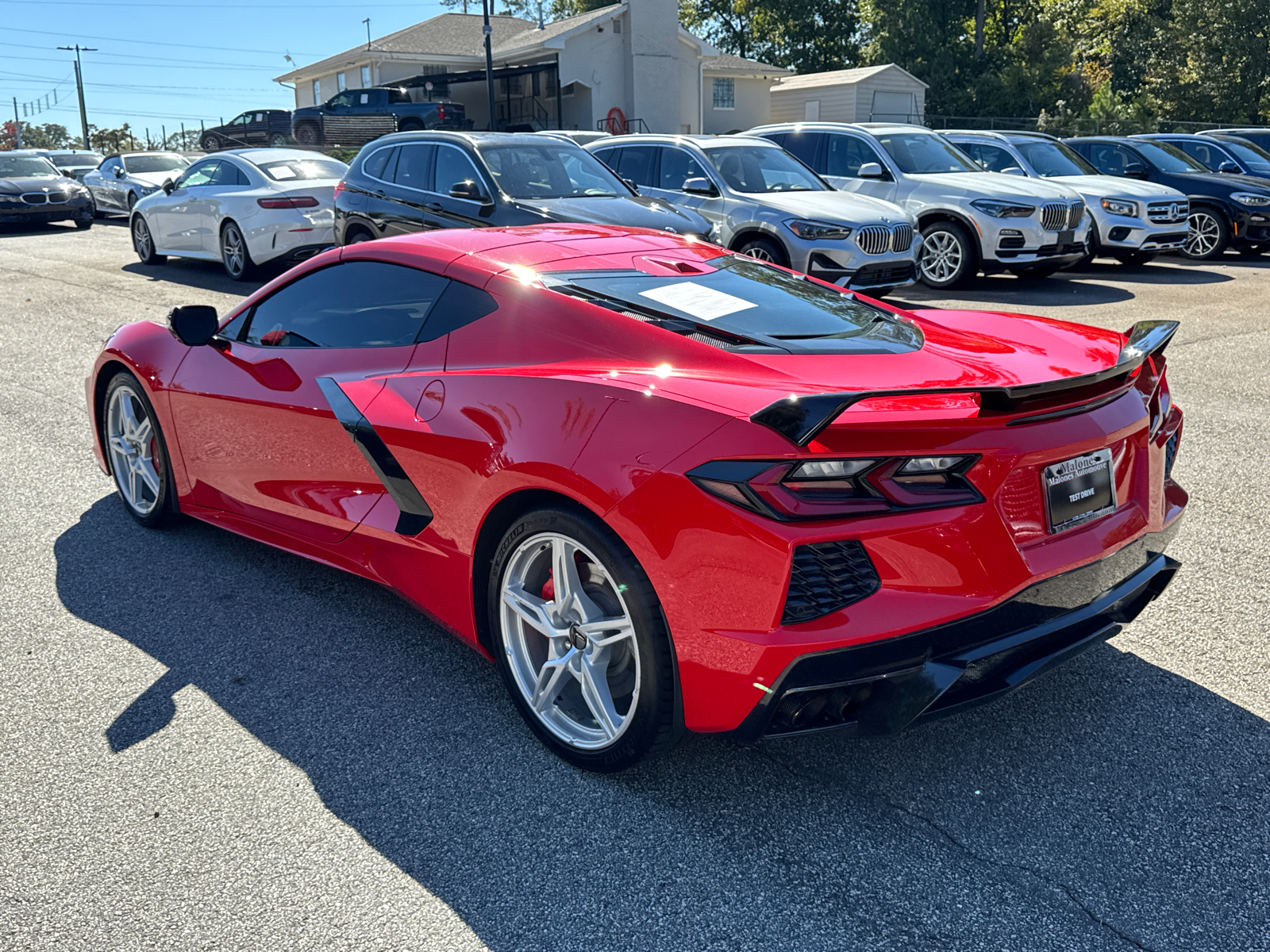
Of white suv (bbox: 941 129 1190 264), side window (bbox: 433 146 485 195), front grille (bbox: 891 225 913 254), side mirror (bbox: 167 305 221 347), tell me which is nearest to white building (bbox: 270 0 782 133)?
white suv (bbox: 941 129 1190 264)

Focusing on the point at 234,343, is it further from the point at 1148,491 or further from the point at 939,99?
the point at 939,99

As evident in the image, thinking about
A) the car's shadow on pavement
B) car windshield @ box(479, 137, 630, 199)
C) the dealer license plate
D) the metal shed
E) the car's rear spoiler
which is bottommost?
the car's shadow on pavement

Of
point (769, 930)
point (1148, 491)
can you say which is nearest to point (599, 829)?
point (769, 930)

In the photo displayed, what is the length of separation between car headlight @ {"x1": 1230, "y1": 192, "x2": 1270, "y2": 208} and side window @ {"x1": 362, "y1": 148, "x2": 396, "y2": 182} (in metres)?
11.9

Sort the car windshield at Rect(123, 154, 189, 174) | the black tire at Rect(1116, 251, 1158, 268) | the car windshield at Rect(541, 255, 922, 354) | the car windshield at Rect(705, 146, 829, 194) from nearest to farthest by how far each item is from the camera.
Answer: the car windshield at Rect(541, 255, 922, 354)
the car windshield at Rect(705, 146, 829, 194)
the black tire at Rect(1116, 251, 1158, 268)
the car windshield at Rect(123, 154, 189, 174)

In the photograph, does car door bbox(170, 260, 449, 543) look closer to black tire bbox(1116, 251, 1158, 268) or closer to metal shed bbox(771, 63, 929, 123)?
black tire bbox(1116, 251, 1158, 268)

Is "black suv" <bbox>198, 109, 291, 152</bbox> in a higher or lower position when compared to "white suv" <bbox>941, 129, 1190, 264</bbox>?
higher

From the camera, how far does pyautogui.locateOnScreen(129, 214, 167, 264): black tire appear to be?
15.1 meters

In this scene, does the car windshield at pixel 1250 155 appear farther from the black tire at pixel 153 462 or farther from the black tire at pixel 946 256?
the black tire at pixel 153 462

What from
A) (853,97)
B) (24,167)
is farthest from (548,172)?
(853,97)

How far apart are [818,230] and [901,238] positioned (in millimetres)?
965

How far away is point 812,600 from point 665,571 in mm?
367

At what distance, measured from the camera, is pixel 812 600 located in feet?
8.27

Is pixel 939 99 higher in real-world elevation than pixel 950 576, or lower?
higher
